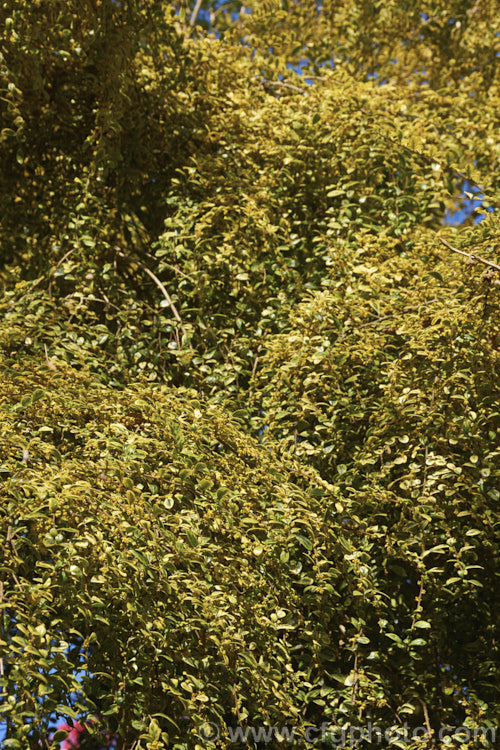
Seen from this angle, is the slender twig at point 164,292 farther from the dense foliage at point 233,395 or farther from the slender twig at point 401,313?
the slender twig at point 401,313

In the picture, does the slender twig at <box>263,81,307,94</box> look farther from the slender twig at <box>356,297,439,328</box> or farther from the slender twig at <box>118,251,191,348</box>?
the slender twig at <box>356,297,439,328</box>

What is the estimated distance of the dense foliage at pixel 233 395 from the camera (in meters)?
2.17

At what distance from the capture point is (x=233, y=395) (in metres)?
3.37

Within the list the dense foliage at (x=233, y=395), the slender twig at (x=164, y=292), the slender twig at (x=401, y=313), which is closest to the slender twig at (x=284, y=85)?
the dense foliage at (x=233, y=395)

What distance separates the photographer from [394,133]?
3713 millimetres

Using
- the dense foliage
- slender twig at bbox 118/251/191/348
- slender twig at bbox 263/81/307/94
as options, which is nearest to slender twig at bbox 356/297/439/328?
the dense foliage

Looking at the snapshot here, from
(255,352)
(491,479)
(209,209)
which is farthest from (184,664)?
(209,209)

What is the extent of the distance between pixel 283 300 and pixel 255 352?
26 centimetres

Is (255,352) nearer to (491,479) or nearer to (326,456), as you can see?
(326,456)

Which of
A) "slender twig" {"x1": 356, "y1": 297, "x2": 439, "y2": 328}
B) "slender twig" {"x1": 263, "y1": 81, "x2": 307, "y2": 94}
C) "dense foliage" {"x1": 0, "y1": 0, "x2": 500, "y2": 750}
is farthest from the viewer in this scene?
"slender twig" {"x1": 263, "y1": 81, "x2": 307, "y2": 94}

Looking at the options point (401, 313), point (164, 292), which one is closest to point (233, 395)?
point (164, 292)

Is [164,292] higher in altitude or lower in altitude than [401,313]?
lower

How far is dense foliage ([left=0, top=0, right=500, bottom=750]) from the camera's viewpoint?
217 cm

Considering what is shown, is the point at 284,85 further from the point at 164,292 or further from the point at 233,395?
the point at 233,395
